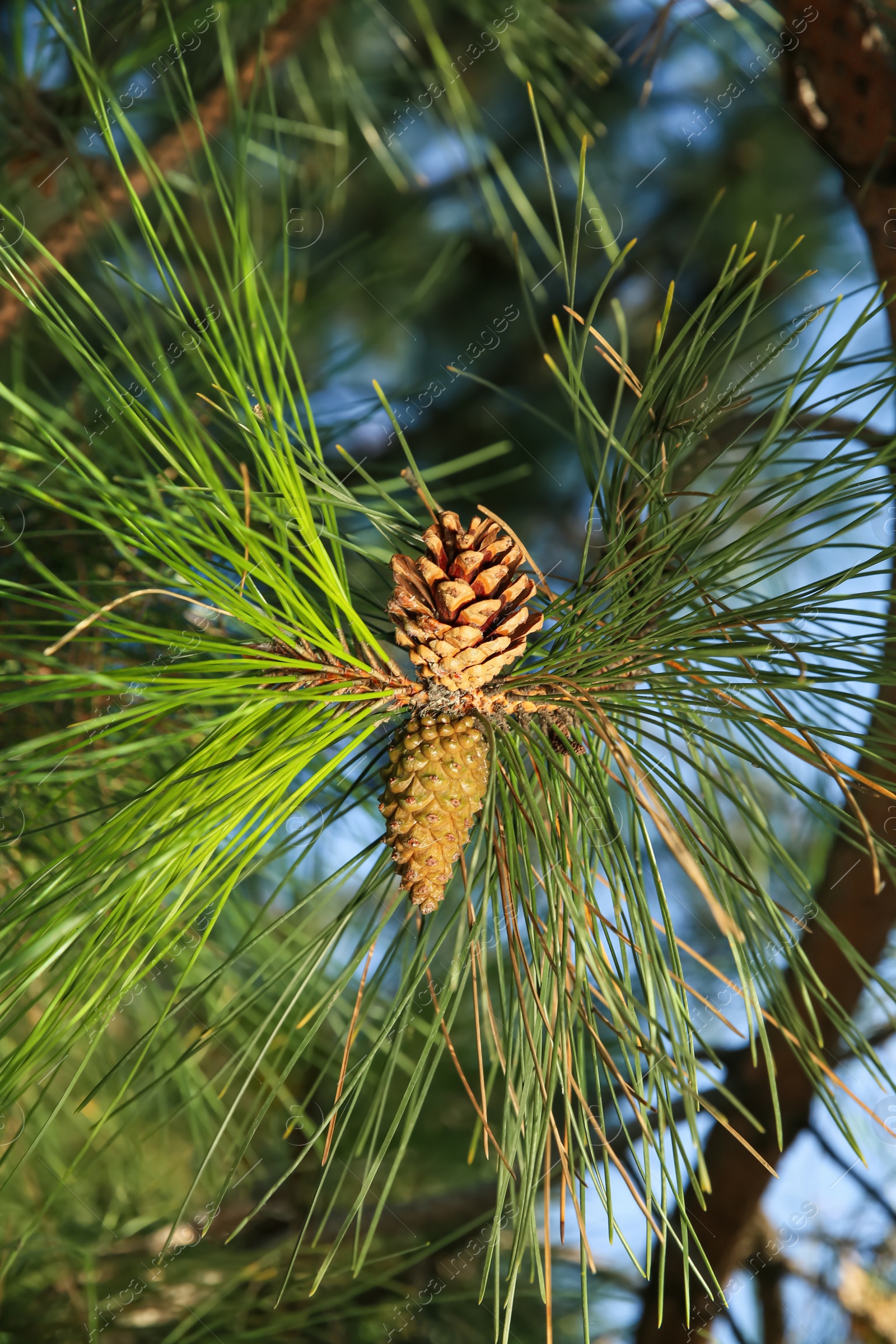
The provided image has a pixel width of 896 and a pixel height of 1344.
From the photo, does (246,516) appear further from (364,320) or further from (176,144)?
(364,320)

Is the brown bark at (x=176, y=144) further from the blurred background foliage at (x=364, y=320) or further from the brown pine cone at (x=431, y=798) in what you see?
the brown pine cone at (x=431, y=798)

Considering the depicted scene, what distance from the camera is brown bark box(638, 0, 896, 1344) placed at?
1.66 ft

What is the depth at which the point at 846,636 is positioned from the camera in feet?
1.22

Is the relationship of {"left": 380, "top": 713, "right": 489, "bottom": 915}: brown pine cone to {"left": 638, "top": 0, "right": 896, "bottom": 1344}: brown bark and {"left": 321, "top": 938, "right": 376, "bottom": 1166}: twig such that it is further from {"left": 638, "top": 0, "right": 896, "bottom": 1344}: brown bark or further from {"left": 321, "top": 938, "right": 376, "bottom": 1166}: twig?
{"left": 638, "top": 0, "right": 896, "bottom": 1344}: brown bark

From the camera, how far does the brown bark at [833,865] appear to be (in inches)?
19.9

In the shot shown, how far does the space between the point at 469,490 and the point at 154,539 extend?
381 millimetres

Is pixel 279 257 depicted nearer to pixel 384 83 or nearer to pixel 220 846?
pixel 384 83

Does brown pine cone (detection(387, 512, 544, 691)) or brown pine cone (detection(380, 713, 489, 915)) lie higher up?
brown pine cone (detection(387, 512, 544, 691))

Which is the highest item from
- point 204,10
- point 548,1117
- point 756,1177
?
point 204,10

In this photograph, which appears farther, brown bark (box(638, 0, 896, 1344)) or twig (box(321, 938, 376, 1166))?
brown bark (box(638, 0, 896, 1344))

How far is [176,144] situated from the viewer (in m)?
0.70

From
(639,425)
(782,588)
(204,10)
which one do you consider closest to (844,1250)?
(782,588)

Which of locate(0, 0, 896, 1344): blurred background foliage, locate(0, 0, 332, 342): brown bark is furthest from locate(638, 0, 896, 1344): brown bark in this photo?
locate(0, 0, 332, 342): brown bark

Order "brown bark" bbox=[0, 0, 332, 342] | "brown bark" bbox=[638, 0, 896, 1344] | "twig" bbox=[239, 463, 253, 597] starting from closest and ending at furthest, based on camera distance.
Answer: "twig" bbox=[239, 463, 253, 597] → "brown bark" bbox=[638, 0, 896, 1344] → "brown bark" bbox=[0, 0, 332, 342]
